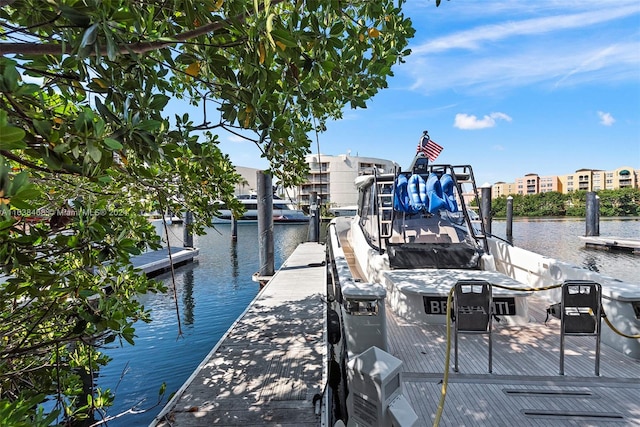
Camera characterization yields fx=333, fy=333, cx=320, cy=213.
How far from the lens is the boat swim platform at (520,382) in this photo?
305 centimetres

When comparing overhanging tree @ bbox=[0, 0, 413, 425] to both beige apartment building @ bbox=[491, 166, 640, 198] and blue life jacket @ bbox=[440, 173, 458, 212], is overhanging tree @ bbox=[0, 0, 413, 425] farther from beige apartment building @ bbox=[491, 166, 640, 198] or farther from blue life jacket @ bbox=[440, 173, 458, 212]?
beige apartment building @ bbox=[491, 166, 640, 198]

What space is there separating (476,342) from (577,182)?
5525 inches

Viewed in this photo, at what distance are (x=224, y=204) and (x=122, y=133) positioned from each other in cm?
243

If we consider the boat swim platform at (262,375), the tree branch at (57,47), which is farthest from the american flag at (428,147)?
the tree branch at (57,47)

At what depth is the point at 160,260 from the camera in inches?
589

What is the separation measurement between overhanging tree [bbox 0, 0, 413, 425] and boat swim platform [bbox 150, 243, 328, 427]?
38.1 inches

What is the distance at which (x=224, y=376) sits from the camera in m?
3.88

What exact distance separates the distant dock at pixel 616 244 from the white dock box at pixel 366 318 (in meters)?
23.4

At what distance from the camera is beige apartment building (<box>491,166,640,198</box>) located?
10194cm

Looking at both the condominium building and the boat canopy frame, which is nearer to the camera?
the boat canopy frame

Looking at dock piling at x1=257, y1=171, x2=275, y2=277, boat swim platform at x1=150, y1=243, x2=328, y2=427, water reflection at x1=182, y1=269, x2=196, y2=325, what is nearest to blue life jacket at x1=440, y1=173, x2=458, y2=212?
boat swim platform at x1=150, y1=243, x2=328, y2=427

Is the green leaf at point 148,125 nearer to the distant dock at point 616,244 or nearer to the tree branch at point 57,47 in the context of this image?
the tree branch at point 57,47

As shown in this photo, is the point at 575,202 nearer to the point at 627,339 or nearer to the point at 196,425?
the point at 627,339

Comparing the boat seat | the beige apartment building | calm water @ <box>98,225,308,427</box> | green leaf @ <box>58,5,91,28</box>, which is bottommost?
calm water @ <box>98,225,308,427</box>
